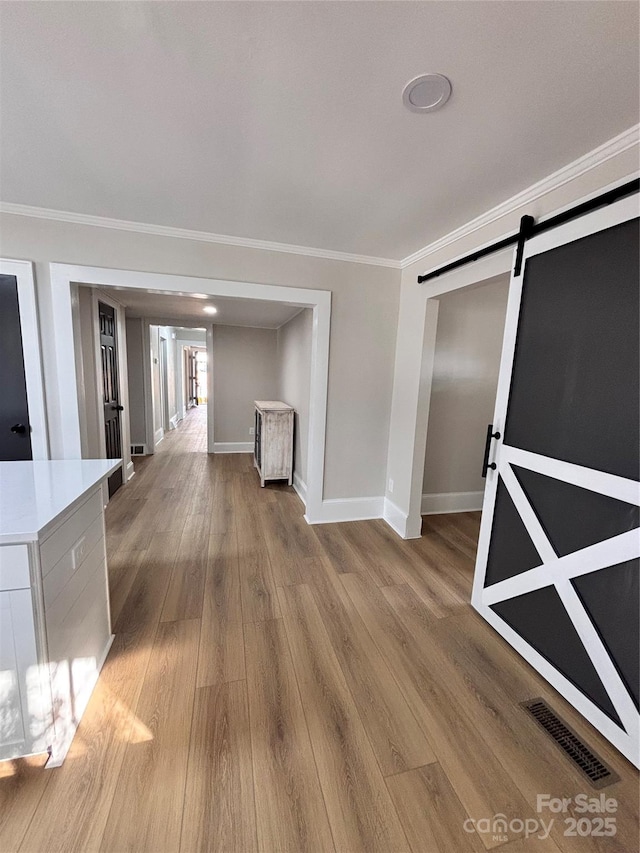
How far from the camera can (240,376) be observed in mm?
5863

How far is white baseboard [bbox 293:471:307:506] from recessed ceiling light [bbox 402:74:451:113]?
3184 mm

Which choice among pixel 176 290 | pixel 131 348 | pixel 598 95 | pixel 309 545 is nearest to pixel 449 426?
pixel 309 545

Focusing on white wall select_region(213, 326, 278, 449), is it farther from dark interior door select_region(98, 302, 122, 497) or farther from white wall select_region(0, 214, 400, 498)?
white wall select_region(0, 214, 400, 498)

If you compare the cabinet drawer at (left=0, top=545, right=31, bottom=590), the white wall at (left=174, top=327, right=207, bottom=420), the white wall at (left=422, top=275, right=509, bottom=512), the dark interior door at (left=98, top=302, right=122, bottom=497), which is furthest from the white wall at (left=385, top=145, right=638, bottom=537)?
the white wall at (left=174, top=327, right=207, bottom=420)

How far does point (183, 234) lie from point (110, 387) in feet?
6.54

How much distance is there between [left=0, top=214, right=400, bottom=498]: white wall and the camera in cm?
235

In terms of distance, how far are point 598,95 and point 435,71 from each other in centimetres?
61

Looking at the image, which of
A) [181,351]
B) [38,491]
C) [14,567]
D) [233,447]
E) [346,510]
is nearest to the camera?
[14,567]

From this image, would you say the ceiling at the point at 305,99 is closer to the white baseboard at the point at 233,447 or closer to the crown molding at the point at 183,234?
the crown molding at the point at 183,234

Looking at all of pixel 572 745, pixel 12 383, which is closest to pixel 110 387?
pixel 12 383

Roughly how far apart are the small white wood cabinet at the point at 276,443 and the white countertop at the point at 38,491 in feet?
8.24

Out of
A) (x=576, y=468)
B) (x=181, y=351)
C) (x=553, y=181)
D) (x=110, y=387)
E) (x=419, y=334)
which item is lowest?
(x=576, y=468)

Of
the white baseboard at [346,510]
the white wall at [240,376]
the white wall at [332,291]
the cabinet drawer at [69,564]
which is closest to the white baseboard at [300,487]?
the white baseboard at [346,510]

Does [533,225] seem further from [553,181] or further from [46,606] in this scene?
[46,606]
